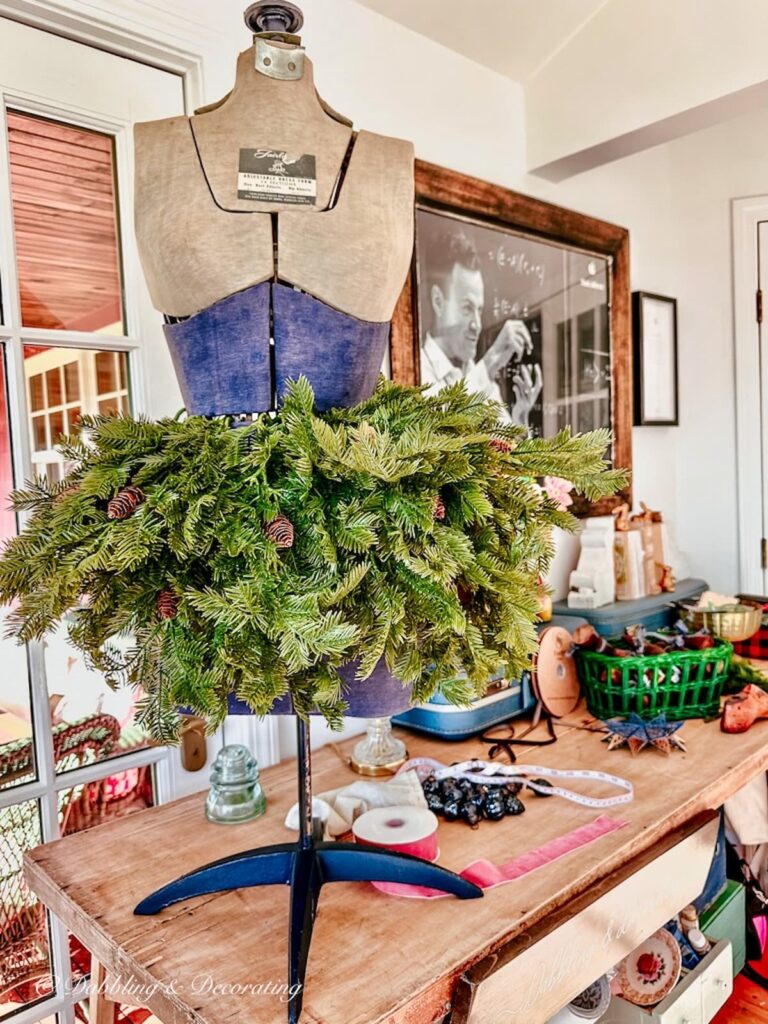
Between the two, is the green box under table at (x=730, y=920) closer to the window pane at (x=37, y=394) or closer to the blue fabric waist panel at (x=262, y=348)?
the blue fabric waist panel at (x=262, y=348)

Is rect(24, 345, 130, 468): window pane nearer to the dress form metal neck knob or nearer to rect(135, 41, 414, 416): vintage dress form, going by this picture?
rect(135, 41, 414, 416): vintage dress form

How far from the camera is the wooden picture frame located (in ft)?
5.58

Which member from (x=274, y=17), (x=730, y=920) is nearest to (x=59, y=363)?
(x=274, y=17)

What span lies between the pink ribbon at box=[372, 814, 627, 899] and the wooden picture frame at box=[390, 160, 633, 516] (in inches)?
31.8

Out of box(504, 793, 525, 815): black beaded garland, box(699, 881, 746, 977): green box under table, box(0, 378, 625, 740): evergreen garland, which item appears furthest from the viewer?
box(699, 881, 746, 977): green box under table

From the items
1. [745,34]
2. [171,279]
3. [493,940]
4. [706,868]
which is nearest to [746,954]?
[706,868]

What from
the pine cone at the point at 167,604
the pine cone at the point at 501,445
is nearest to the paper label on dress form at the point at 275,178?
the pine cone at the point at 501,445

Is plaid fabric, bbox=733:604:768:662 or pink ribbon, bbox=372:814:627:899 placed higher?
plaid fabric, bbox=733:604:768:662

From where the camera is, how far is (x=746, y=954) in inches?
69.3

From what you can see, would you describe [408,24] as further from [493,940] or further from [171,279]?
[493,940]

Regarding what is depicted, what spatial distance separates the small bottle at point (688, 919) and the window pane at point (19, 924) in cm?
111

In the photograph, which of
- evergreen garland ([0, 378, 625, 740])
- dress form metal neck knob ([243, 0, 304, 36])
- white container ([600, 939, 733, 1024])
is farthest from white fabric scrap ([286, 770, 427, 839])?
dress form metal neck knob ([243, 0, 304, 36])

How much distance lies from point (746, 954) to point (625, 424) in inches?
54.5

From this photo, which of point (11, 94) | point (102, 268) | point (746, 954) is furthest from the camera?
point (746, 954)
